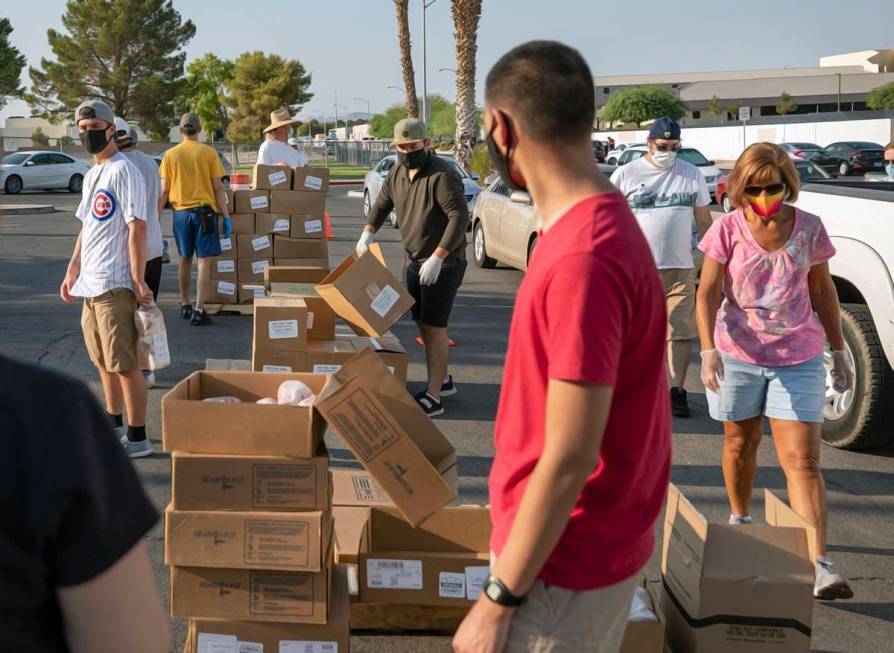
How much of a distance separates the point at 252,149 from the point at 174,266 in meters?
66.0

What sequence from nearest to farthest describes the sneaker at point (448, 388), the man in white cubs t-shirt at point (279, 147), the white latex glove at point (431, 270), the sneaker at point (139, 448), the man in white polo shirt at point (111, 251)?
1. the man in white polo shirt at point (111, 251)
2. the sneaker at point (139, 448)
3. the white latex glove at point (431, 270)
4. the sneaker at point (448, 388)
5. the man in white cubs t-shirt at point (279, 147)

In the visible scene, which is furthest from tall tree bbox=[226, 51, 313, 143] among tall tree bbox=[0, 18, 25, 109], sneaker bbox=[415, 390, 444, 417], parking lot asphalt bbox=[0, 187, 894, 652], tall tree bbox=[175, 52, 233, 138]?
sneaker bbox=[415, 390, 444, 417]

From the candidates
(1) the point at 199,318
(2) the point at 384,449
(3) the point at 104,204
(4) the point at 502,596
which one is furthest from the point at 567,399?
(1) the point at 199,318

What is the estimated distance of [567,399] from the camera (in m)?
1.98

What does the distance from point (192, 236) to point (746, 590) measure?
8058 mm

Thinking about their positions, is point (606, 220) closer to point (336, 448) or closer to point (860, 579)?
point (860, 579)

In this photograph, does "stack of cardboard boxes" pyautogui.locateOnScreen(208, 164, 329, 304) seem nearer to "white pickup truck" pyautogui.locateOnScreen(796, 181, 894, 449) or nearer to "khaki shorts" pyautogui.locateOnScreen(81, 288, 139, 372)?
"khaki shorts" pyautogui.locateOnScreen(81, 288, 139, 372)

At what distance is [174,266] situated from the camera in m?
16.2

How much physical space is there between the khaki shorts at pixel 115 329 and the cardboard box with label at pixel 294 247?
17.5 ft

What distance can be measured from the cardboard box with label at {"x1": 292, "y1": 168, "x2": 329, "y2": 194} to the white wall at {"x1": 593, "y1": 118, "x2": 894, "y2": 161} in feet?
164

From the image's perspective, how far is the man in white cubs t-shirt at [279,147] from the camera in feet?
39.6

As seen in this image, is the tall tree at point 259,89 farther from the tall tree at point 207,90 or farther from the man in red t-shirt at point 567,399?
the man in red t-shirt at point 567,399

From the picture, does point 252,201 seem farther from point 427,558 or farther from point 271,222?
point 427,558

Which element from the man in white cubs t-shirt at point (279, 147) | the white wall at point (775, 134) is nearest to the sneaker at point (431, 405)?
the man in white cubs t-shirt at point (279, 147)
